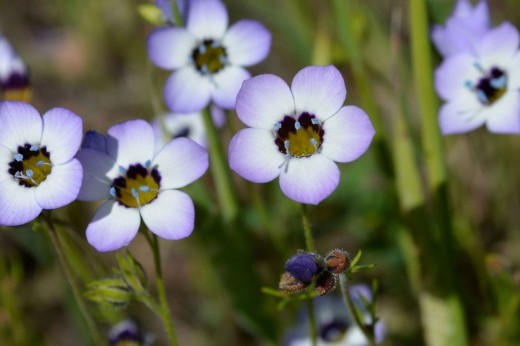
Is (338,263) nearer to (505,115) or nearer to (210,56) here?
(505,115)

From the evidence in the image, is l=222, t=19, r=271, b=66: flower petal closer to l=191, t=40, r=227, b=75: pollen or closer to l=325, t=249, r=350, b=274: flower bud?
l=191, t=40, r=227, b=75: pollen

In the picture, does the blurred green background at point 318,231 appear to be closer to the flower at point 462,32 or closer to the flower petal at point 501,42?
the flower at point 462,32

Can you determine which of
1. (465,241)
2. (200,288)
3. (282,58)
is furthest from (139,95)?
(465,241)

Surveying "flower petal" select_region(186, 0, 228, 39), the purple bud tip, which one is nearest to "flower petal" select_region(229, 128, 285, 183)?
the purple bud tip

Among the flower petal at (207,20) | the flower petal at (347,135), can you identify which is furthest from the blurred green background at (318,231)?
the flower petal at (347,135)

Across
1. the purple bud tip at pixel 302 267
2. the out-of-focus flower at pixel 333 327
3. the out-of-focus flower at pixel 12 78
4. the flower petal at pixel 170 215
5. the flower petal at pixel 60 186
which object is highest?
the out-of-focus flower at pixel 12 78

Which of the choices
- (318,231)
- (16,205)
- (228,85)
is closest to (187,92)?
(228,85)
